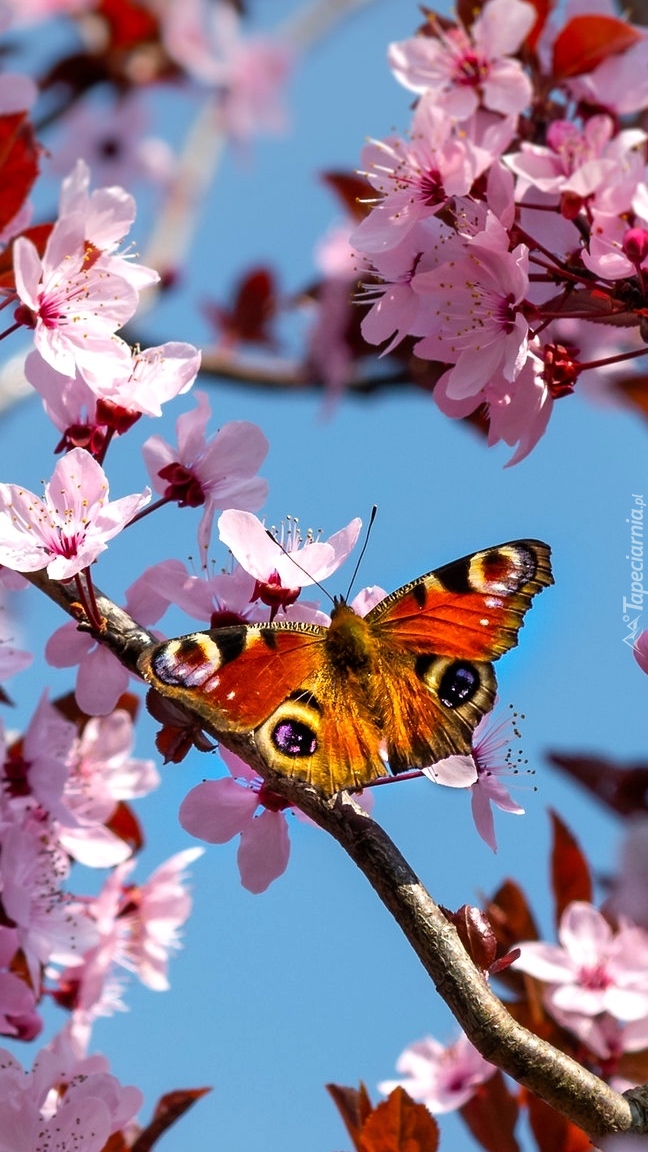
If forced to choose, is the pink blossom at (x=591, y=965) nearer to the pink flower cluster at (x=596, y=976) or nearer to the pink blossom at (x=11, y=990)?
the pink flower cluster at (x=596, y=976)

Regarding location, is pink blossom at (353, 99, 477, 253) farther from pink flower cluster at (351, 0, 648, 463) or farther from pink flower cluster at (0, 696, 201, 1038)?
pink flower cluster at (0, 696, 201, 1038)

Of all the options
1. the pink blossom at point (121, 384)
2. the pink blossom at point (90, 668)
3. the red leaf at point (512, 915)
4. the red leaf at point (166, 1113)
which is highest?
the pink blossom at point (121, 384)

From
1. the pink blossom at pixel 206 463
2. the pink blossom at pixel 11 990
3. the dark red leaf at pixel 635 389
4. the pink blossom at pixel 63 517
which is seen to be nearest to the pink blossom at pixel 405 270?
the pink blossom at pixel 206 463

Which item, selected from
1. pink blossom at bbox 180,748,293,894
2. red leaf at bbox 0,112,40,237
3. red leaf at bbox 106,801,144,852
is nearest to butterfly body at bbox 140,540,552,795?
pink blossom at bbox 180,748,293,894

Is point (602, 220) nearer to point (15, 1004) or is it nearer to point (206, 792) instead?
point (206, 792)

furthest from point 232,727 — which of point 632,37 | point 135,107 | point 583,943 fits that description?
point 135,107
